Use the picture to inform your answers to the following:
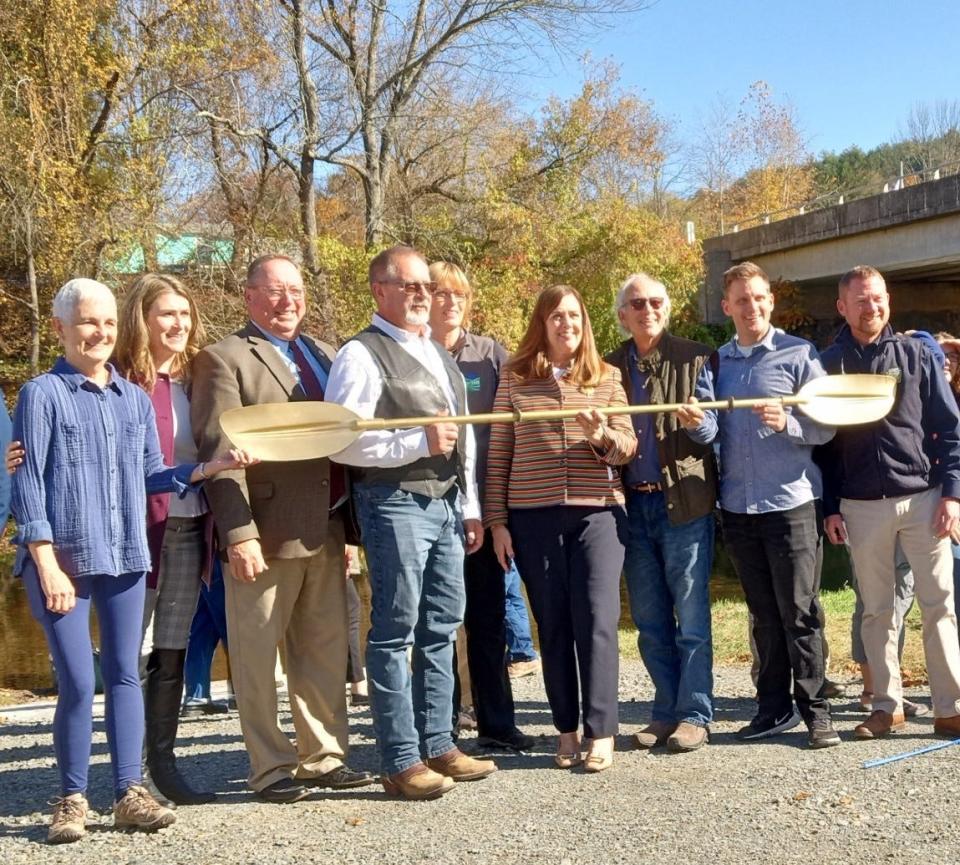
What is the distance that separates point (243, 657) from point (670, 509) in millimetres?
1952

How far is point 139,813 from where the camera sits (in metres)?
4.11

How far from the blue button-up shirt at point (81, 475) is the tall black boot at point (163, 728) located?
580 millimetres

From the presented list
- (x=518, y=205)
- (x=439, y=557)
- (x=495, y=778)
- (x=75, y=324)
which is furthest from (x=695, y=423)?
(x=518, y=205)

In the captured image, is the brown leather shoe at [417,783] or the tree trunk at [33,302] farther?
the tree trunk at [33,302]

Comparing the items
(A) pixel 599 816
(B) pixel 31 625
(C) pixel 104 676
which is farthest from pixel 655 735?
(B) pixel 31 625

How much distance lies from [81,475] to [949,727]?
3838 mm

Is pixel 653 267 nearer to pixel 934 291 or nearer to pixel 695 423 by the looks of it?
pixel 934 291

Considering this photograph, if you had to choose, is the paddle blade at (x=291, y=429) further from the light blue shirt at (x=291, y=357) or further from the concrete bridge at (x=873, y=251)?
the concrete bridge at (x=873, y=251)

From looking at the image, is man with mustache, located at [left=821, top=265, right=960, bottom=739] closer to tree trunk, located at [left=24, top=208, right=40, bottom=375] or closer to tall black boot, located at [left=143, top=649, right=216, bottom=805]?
tall black boot, located at [left=143, top=649, right=216, bottom=805]

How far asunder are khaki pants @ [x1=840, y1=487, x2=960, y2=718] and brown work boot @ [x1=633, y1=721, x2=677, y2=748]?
3.14 ft

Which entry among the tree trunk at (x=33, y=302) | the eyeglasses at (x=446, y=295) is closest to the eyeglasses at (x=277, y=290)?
the eyeglasses at (x=446, y=295)

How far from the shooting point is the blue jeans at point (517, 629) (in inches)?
268

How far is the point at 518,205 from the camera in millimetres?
24031

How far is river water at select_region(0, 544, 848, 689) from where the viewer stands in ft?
34.8
